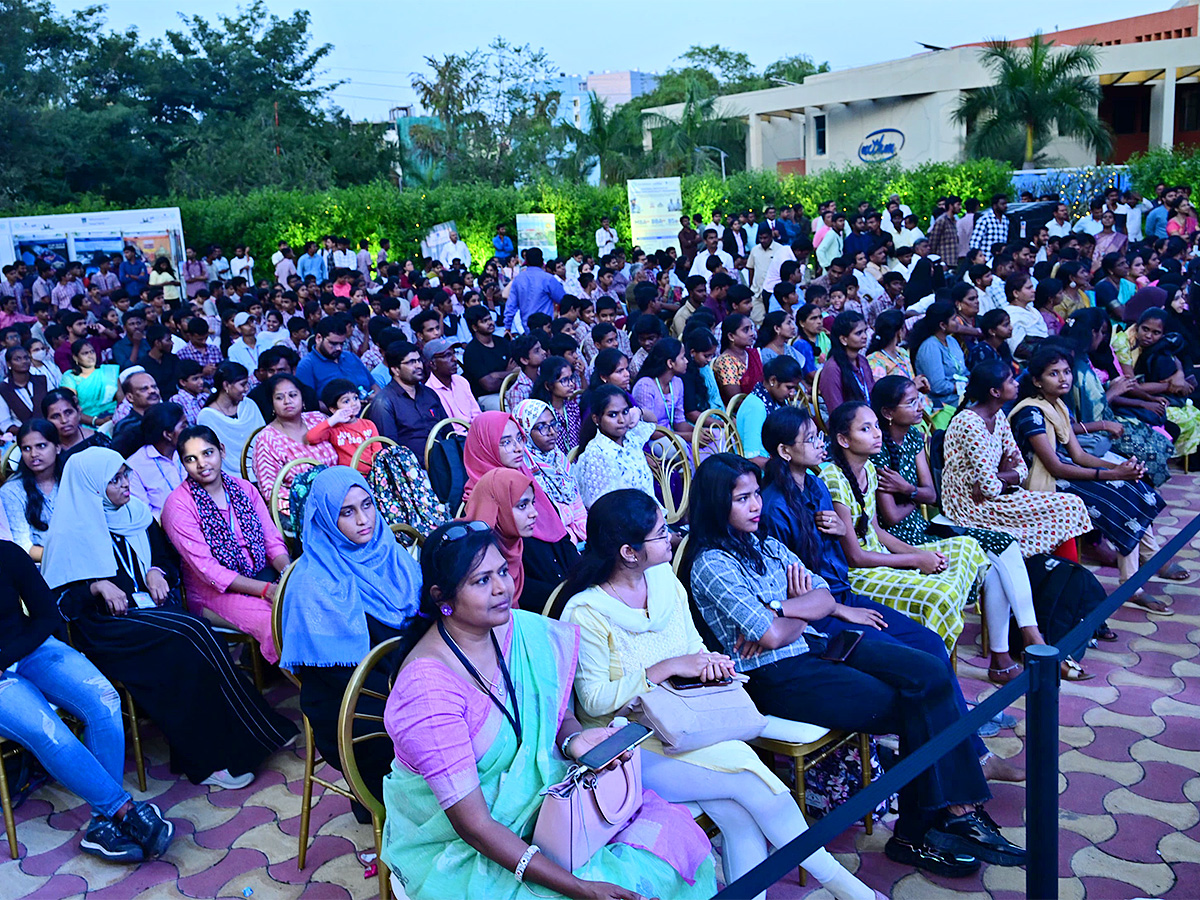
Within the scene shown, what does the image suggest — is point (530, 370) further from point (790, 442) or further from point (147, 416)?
point (790, 442)

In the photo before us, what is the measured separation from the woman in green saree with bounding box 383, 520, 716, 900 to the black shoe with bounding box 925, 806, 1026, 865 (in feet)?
2.74

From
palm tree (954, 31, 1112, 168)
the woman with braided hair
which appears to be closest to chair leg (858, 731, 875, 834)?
A: the woman with braided hair

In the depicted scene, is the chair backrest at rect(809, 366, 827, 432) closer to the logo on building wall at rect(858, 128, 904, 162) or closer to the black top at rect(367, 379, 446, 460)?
the black top at rect(367, 379, 446, 460)

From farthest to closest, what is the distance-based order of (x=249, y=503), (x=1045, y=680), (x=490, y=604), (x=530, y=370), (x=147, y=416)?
1. (x=530, y=370)
2. (x=147, y=416)
3. (x=249, y=503)
4. (x=490, y=604)
5. (x=1045, y=680)

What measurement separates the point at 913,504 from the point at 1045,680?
2.06 meters

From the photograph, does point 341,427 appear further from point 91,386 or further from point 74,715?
point 91,386

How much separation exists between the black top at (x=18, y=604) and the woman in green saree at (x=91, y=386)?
11.4ft

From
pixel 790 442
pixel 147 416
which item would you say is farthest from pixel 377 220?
pixel 790 442

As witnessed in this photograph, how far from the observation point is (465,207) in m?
20.1

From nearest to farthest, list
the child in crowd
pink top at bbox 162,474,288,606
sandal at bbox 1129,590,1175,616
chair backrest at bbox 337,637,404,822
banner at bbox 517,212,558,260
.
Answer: chair backrest at bbox 337,637,404,822 < pink top at bbox 162,474,288,606 < sandal at bbox 1129,590,1175,616 < the child in crowd < banner at bbox 517,212,558,260

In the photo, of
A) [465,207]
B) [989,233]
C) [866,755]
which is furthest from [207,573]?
[465,207]

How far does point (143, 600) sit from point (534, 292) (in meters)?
6.34

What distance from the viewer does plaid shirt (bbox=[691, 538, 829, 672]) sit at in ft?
9.10

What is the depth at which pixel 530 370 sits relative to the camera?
6.07 m
